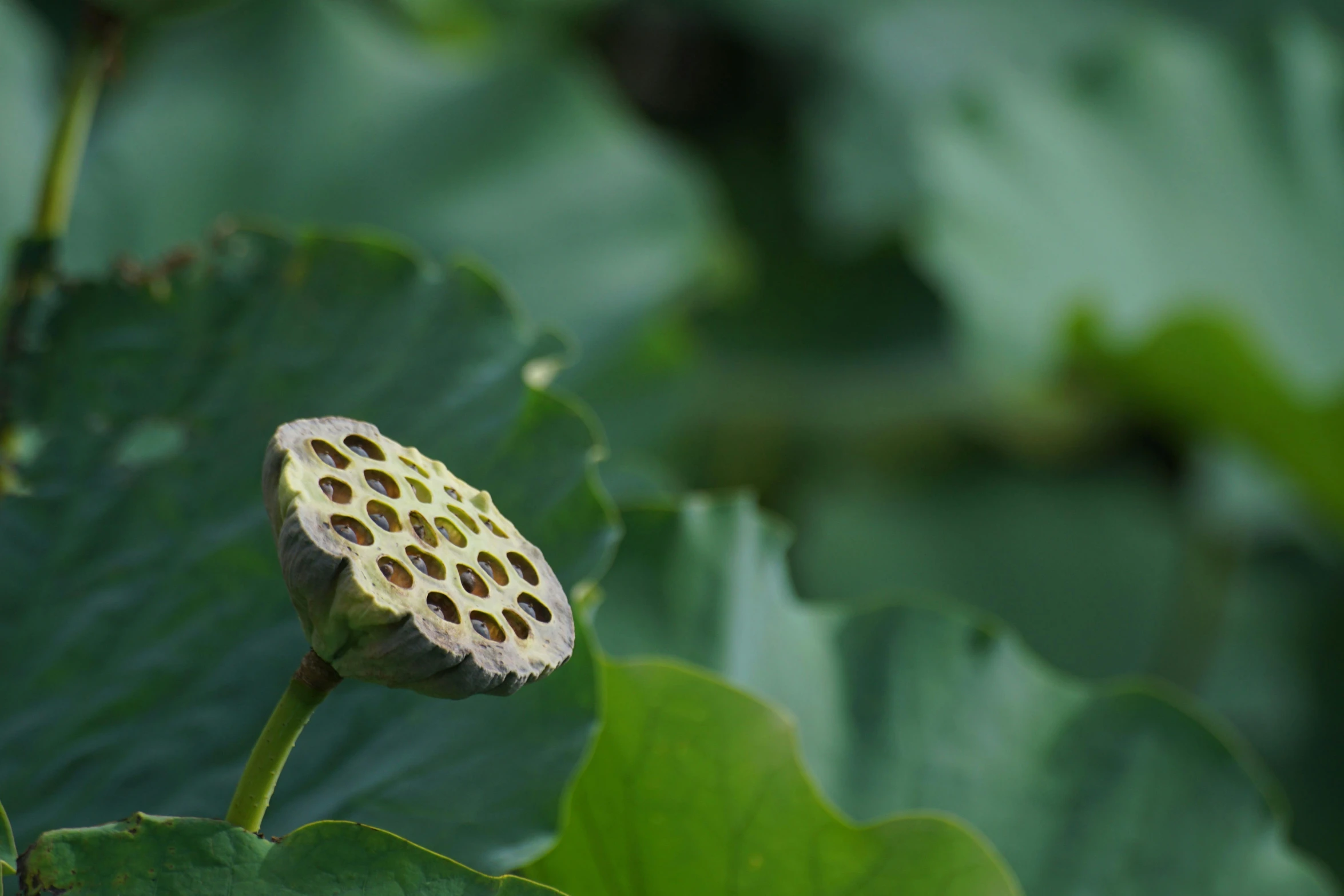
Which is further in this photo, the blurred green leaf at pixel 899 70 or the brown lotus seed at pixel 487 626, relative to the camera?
the blurred green leaf at pixel 899 70

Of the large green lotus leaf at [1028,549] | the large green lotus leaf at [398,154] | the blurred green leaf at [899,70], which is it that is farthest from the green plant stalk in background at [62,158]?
the blurred green leaf at [899,70]

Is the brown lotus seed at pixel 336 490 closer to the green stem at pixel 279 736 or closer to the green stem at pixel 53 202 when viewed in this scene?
the green stem at pixel 279 736

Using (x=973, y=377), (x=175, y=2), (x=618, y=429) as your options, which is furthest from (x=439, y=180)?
(x=973, y=377)

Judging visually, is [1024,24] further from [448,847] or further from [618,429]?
[448,847]

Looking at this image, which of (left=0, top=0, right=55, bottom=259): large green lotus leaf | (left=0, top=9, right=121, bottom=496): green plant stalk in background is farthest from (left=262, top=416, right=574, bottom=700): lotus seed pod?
(left=0, top=0, right=55, bottom=259): large green lotus leaf

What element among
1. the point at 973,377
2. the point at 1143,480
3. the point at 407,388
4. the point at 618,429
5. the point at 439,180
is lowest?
the point at 1143,480

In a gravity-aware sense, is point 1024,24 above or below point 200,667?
below

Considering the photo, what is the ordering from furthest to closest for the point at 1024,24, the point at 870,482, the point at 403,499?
1. the point at 1024,24
2. the point at 870,482
3. the point at 403,499
